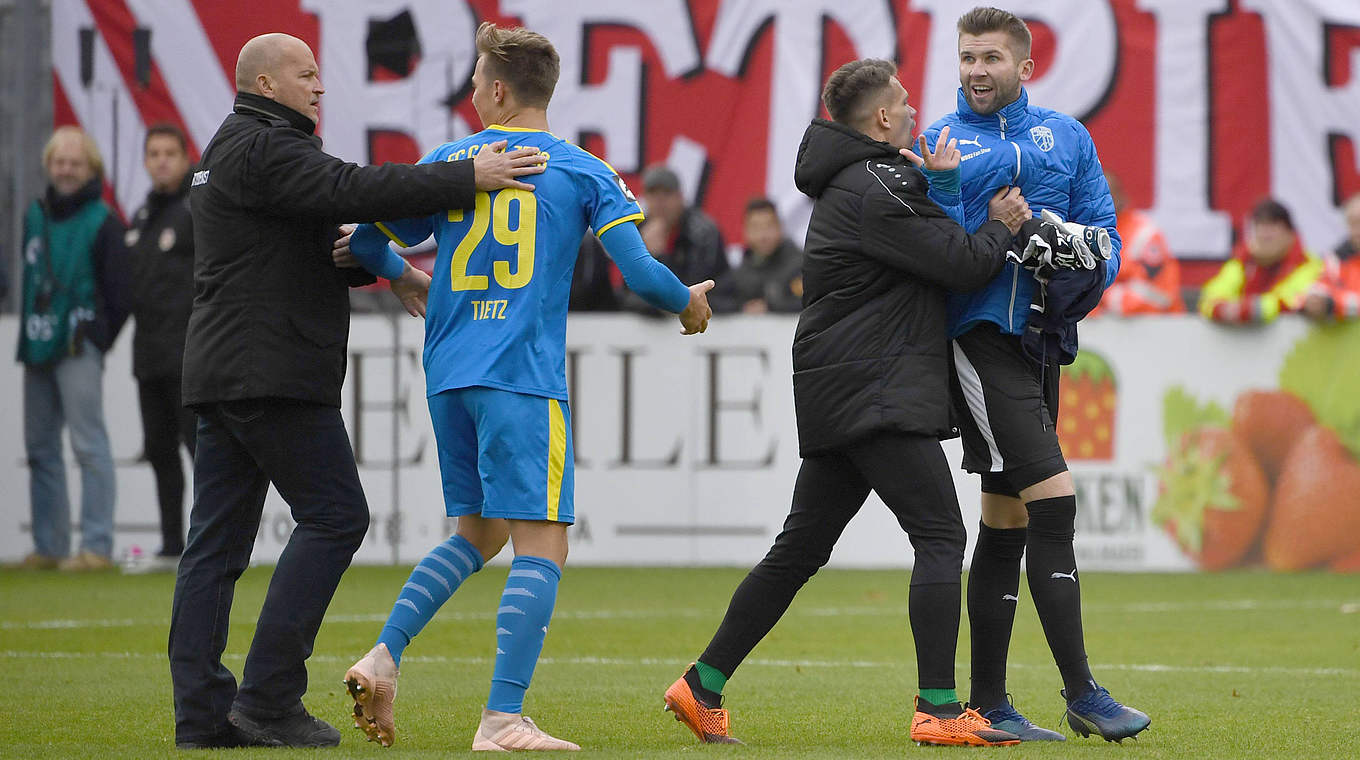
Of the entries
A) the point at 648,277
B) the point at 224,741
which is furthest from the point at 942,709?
the point at 224,741

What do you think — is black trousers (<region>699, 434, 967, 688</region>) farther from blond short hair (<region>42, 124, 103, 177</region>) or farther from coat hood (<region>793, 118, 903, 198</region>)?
blond short hair (<region>42, 124, 103, 177</region>)

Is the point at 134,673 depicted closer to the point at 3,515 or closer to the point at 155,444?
the point at 155,444

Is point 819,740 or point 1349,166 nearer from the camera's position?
point 819,740

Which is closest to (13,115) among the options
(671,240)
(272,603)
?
(671,240)

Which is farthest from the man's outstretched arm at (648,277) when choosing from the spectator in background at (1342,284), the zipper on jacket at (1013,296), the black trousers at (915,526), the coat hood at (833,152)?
the spectator in background at (1342,284)

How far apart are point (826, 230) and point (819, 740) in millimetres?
1481

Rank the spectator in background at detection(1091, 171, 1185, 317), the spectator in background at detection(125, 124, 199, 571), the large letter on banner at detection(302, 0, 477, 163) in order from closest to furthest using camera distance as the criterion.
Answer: the spectator in background at detection(125, 124, 199, 571) → the spectator in background at detection(1091, 171, 1185, 317) → the large letter on banner at detection(302, 0, 477, 163)

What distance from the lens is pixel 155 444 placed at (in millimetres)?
12594

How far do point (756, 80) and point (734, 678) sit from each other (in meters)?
9.53

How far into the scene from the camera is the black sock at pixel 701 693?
5.91 m

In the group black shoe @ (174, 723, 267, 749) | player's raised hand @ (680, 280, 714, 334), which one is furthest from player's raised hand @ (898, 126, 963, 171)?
black shoe @ (174, 723, 267, 749)

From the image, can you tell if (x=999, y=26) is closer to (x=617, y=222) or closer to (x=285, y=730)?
(x=617, y=222)

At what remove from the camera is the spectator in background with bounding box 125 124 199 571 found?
39.6 ft

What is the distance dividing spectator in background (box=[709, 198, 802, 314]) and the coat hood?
7.64m
